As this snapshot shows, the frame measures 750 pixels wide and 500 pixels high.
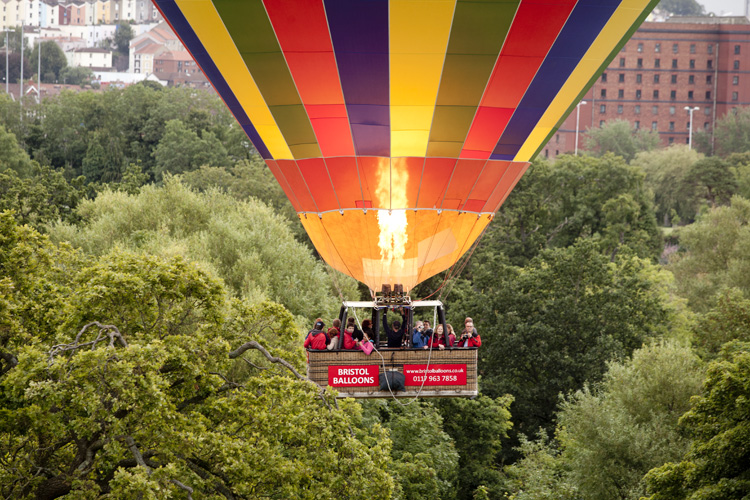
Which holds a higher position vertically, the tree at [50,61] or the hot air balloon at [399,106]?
the tree at [50,61]

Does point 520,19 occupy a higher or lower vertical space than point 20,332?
higher

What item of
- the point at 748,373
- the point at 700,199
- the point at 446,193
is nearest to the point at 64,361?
the point at 446,193

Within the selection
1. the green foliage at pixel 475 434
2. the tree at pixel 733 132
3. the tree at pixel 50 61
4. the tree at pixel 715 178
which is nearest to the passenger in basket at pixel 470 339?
the green foliage at pixel 475 434

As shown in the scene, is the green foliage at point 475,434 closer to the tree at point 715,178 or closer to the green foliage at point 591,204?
the green foliage at point 591,204

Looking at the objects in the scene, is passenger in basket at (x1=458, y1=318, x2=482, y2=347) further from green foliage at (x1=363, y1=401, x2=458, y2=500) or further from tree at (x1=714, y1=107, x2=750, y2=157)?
tree at (x1=714, y1=107, x2=750, y2=157)

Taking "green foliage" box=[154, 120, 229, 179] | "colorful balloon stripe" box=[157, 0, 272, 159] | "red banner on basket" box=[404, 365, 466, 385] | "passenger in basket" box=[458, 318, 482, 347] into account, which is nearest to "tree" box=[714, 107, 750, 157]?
"green foliage" box=[154, 120, 229, 179]

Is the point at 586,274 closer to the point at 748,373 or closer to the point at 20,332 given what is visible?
the point at 748,373
